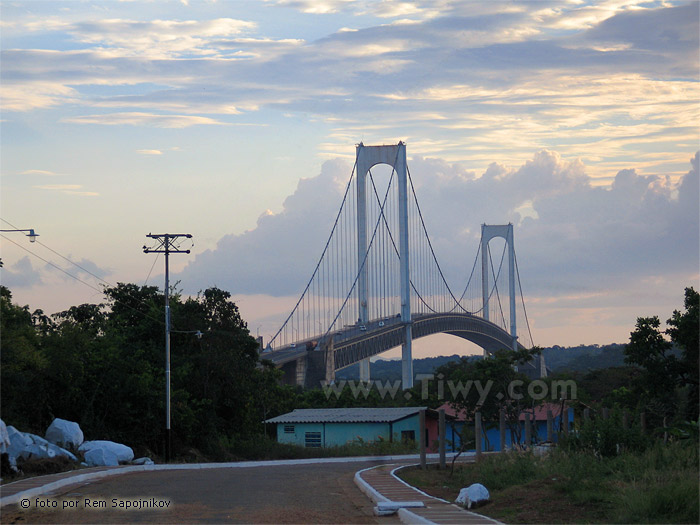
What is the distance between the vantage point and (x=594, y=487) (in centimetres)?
1247

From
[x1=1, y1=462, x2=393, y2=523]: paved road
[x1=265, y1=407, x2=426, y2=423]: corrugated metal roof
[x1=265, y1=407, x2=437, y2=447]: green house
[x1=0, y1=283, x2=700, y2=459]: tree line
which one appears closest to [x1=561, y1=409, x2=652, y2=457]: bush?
[x1=1, y1=462, x2=393, y2=523]: paved road

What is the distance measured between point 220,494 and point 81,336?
52.8ft

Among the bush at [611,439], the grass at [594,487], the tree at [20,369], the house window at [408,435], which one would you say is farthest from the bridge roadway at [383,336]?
the bush at [611,439]

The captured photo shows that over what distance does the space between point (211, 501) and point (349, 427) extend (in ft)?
95.6

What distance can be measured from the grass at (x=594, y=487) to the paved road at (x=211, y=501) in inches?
73.7

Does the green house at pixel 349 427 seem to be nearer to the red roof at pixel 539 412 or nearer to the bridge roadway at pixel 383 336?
the red roof at pixel 539 412

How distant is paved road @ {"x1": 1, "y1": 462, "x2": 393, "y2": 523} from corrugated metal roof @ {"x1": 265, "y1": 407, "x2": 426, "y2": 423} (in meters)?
23.1

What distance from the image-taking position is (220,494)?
1488 cm

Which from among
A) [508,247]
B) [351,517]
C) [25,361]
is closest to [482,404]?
[25,361]

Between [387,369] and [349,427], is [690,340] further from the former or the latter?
[387,369]

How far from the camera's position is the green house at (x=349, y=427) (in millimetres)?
42281

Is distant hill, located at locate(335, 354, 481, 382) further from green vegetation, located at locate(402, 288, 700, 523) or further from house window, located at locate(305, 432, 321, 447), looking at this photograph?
green vegetation, located at locate(402, 288, 700, 523)

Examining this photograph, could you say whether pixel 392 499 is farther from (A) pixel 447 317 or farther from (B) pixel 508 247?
(B) pixel 508 247

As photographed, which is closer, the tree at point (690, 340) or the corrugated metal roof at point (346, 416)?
the tree at point (690, 340)
